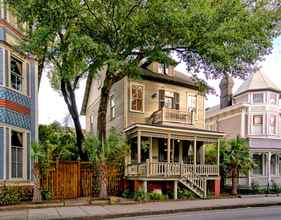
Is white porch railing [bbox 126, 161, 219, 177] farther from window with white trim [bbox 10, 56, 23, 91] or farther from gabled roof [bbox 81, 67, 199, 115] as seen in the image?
window with white trim [bbox 10, 56, 23, 91]

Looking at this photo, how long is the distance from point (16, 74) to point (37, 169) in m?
4.74

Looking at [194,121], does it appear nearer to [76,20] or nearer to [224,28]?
[224,28]

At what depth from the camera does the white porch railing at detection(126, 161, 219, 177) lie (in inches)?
796

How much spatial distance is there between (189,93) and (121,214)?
563 inches

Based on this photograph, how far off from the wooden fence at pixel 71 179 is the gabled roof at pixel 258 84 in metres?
15.9

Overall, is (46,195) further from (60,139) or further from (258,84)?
(258,84)

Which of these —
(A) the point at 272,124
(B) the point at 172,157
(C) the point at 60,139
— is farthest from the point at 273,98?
(C) the point at 60,139

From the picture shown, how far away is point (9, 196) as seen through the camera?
15.9 meters

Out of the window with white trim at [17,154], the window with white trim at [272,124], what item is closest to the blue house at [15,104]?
the window with white trim at [17,154]

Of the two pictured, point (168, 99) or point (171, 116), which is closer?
point (171, 116)

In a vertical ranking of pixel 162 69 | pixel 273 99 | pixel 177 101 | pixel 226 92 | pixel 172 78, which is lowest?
pixel 177 101

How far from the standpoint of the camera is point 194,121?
25.7 metres

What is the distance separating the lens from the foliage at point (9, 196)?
1565 centimetres

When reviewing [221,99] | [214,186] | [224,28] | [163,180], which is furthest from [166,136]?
[221,99]
